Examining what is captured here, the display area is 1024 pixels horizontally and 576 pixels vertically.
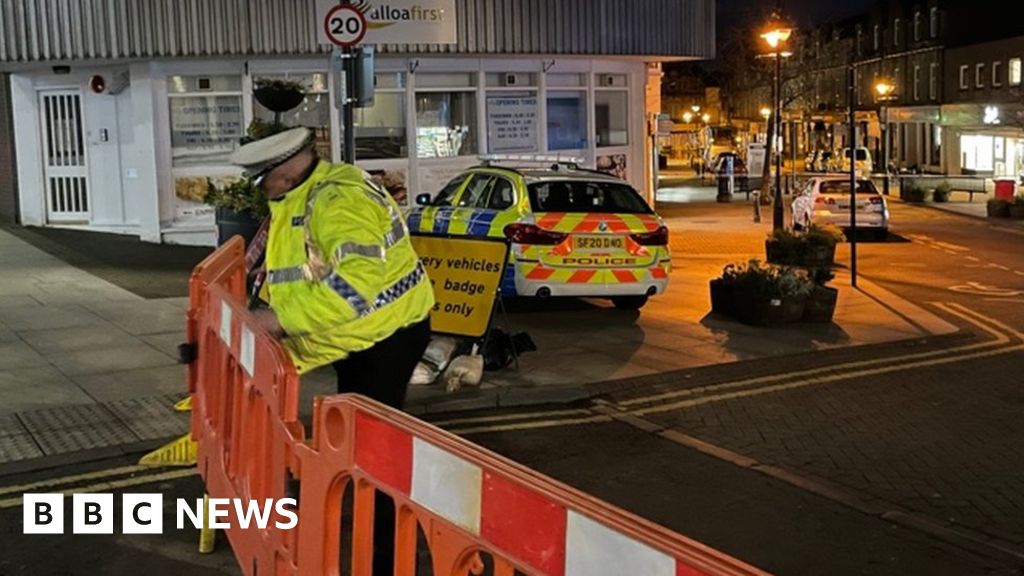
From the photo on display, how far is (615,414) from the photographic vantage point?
855 cm

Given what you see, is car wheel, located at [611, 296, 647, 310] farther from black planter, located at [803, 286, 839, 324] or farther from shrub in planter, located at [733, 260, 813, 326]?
black planter, located at [803, 286, 839, 324]

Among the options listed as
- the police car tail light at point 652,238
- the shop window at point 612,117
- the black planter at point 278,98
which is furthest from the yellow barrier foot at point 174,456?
the shop window at point 612,117

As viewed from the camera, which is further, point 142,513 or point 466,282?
point 466,282

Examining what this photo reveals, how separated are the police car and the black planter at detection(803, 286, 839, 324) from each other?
153cm

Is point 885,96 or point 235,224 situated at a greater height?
point 885,96

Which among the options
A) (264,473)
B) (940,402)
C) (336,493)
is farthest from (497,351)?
(336,493)

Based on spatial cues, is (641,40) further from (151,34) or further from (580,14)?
(151,34)

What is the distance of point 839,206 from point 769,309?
13.5 metres

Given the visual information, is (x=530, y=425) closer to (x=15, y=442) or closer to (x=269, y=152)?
(x=15, y=442)

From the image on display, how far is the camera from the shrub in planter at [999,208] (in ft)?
96.2

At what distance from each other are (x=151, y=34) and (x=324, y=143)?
3283 mm

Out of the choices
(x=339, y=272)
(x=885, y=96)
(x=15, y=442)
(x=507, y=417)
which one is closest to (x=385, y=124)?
(x=507, y=417)

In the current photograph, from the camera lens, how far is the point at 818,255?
15.7 metres

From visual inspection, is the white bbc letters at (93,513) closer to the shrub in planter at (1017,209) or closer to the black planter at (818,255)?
the black planter at (818,255)
